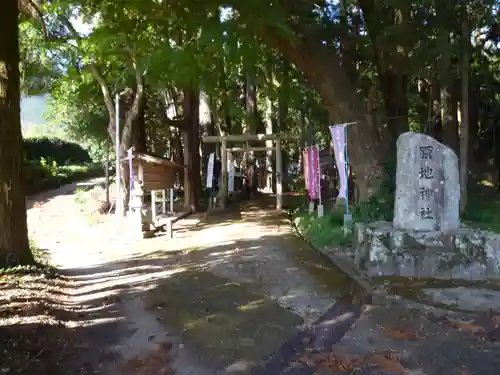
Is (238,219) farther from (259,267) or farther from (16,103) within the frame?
(16,103)

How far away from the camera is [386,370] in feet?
14.3

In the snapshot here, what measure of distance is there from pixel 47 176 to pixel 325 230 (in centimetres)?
1932

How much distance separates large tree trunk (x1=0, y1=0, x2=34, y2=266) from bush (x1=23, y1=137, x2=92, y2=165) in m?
21.7

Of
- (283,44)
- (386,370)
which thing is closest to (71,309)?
(386,370)

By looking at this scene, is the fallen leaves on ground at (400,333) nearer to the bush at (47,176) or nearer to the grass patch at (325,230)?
the grass patch at (325,230)

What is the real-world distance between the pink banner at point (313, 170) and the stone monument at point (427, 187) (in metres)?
6.34

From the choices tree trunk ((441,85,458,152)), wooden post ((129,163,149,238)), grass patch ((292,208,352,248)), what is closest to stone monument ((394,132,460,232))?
grass patch ((292,208,352,248))

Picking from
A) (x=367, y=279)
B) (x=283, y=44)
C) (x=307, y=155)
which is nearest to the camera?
(x=367, y=279)

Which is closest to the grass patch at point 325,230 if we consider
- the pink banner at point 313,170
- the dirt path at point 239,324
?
the pink banner at point 313,170

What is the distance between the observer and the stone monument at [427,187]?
26.5 feet

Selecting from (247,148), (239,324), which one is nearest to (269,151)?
(247,148)

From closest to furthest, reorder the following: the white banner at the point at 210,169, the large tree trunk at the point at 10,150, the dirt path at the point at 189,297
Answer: the dirt path at the point at 189,297
the large tree trunk at the point at 10,150
the white banner at the point at 210,169

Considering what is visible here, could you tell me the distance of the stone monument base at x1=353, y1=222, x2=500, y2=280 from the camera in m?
7.67

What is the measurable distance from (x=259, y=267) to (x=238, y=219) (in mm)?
7582
